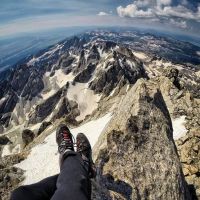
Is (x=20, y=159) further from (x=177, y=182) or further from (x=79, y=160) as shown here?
(x=79, y=160)

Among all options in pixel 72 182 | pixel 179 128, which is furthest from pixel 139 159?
pixel 179 128

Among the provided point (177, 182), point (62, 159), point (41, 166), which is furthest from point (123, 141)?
point (41, 166)

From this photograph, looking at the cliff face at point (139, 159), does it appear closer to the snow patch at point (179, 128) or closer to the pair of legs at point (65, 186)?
the pair of legs at point (65, 186)

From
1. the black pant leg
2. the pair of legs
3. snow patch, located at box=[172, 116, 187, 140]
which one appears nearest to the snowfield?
snow patch, located at box=[172, 116, 187, 140]

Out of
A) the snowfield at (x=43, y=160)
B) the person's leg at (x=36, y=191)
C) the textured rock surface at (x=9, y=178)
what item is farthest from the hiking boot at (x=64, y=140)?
the snowfield at (x=43, y=160)

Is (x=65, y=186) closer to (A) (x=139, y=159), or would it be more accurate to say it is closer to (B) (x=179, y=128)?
(A) (x=139, y=159)
